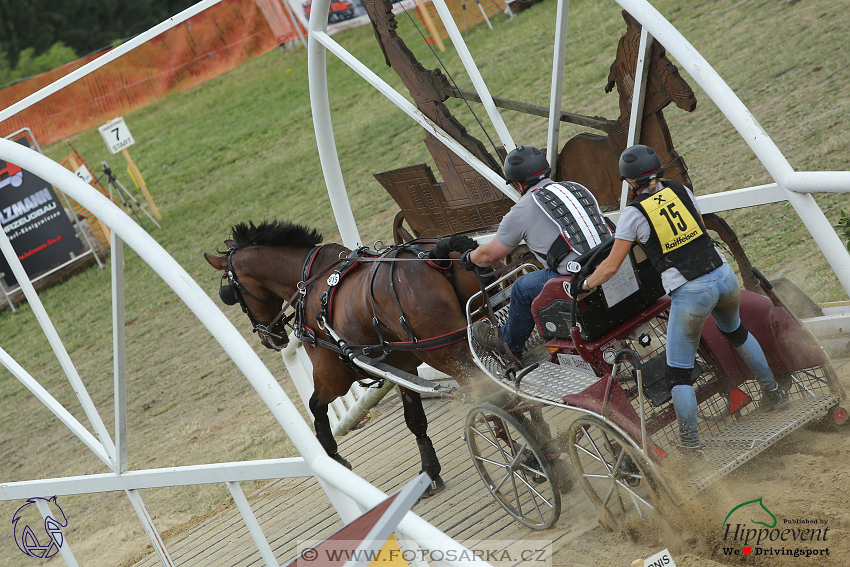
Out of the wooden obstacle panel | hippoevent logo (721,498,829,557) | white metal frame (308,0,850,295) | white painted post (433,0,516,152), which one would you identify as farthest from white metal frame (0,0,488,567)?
the wooden obstacle panel

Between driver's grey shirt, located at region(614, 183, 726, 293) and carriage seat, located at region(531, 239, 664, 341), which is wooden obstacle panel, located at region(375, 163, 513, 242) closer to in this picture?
carriage seat, located at region(531, 239, 664, 341)

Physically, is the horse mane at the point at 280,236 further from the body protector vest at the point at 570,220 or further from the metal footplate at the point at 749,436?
the metal footplate at the point at 749,436

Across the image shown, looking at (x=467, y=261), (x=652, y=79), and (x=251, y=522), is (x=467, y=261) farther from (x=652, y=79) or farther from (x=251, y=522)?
(x=251, y=522)

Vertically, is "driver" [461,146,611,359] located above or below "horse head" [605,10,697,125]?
below

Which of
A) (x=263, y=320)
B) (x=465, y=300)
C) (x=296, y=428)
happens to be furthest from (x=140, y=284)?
(x=296, y=428)

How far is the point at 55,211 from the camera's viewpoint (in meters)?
16.4

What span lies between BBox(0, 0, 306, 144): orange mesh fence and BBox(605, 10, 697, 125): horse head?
1708cm

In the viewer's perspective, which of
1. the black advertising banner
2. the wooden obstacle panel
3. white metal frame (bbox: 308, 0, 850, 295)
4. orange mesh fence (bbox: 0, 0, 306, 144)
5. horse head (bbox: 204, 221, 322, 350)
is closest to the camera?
white metal frame (bbox: 308, 0, 850, 295)

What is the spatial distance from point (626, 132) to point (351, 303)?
7.48 ft

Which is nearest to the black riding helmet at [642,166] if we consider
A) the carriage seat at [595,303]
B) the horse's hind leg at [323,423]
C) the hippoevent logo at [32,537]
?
the carriage seat at [595,303]

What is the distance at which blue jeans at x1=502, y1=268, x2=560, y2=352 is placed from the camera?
15.1ft

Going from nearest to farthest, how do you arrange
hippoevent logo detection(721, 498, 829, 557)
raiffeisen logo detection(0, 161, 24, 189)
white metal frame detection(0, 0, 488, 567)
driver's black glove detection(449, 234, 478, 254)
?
1. white metal frame detection(0, 0, 488, 567)
2. hippoevent logo detection(721, 498, 829, 557)
3. driver's black glove detection(449, 234, 478, 254)
4. raiffeisen logo detection(0, 161, 24, 189)

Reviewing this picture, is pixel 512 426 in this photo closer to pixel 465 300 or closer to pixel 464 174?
pixel 465 300

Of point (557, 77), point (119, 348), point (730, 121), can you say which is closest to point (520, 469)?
point (730, 121)
